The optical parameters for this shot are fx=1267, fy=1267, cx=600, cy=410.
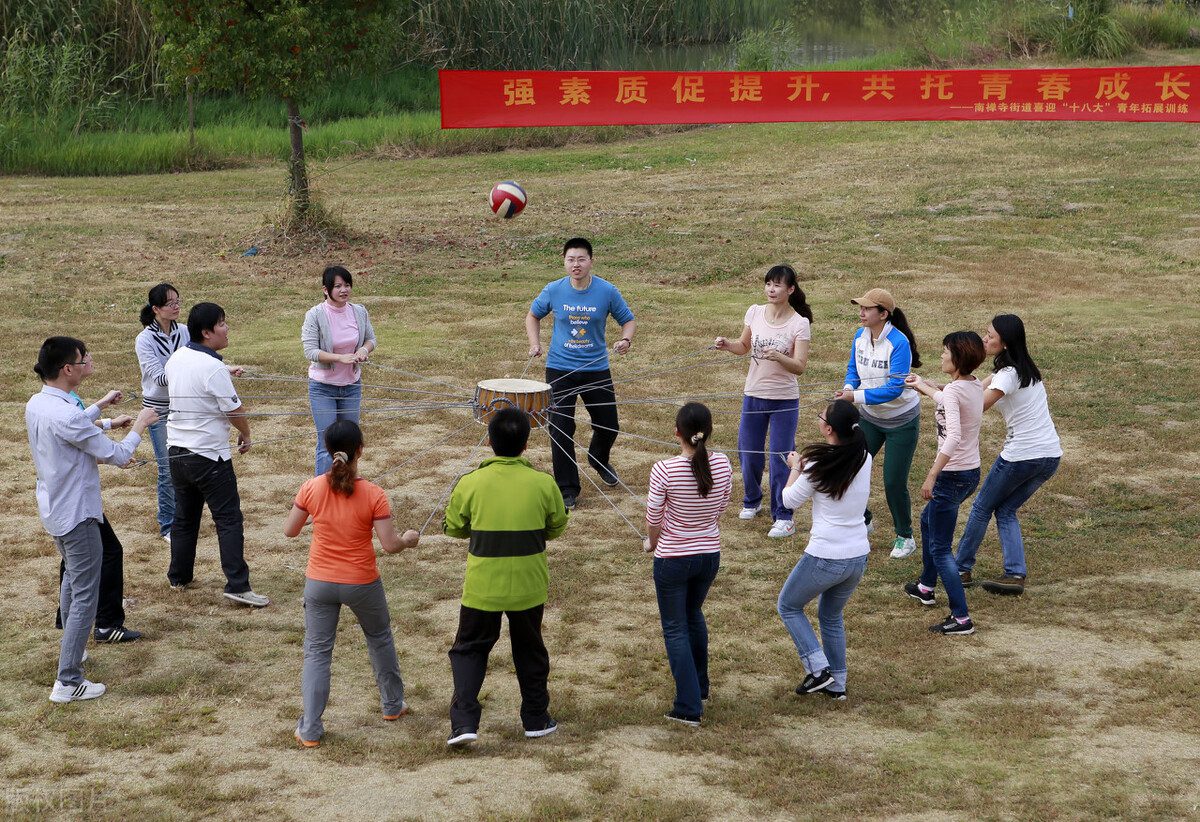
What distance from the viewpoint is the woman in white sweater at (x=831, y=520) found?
5.66 m

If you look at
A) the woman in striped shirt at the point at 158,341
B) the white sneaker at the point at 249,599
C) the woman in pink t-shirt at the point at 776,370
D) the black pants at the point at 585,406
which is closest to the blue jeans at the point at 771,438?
the woman in pink t-shirt at the point at 776,370

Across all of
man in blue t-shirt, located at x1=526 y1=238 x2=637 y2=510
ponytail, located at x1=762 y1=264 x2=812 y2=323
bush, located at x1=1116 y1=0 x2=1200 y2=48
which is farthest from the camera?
bush, located at x1=1116 y1=0 x2=1200 y2=48

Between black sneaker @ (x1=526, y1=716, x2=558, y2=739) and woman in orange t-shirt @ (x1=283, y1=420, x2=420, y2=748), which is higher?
woman in orange t-shirt @ (x1=283, y1=420, x2=420, y2=748)

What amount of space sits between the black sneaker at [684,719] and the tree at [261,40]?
37.7 ft

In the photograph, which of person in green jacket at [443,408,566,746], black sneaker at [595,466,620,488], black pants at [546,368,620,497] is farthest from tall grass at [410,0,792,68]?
person in green jacket at [443,408,566,746]

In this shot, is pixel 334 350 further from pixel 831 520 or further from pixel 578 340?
pixel 831 520

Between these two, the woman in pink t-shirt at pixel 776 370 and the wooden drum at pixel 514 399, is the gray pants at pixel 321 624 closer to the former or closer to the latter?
the wooden drum at pixel 514 399

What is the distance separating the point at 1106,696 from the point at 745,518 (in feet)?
9.75

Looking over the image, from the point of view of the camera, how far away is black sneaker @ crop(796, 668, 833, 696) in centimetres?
593

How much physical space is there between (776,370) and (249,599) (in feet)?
11.4

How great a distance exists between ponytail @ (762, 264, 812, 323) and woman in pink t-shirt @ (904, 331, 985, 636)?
4.34 ft

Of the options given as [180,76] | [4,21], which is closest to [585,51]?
[4,21]

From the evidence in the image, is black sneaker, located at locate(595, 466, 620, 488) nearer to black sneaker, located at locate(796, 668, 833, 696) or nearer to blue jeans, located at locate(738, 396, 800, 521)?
blue jeans, located at locate(738, 396, 800, 521)

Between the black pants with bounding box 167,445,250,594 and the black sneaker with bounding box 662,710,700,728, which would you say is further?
the black pants with bounding box 167,445,250,594
